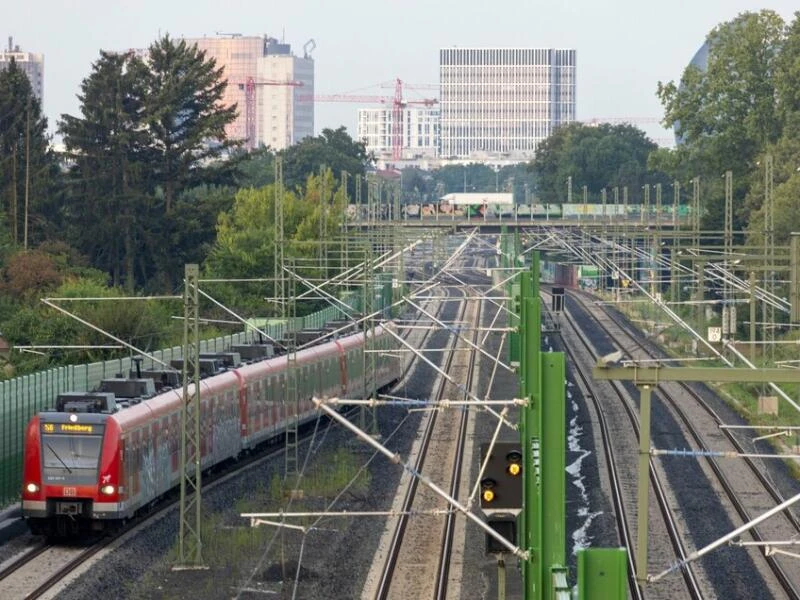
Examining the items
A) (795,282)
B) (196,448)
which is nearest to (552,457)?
(196,448)

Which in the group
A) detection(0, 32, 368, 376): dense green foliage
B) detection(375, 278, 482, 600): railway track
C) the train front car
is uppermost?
detection(0, 32, 368, 376): dense green foliage

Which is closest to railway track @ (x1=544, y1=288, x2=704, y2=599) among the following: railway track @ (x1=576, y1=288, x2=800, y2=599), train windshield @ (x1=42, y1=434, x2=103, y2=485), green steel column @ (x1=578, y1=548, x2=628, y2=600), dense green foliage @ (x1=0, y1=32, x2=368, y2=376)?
railway track @ (x1=576, y1=288, x2=800, y2=599)

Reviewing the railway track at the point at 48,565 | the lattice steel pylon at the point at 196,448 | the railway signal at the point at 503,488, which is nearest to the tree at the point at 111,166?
the railway track at the point at 48,565

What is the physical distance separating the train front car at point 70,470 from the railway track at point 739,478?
337 inches

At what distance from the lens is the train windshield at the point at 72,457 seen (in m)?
27.0

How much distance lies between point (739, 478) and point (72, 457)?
1559 centimetres

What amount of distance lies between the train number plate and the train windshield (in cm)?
36

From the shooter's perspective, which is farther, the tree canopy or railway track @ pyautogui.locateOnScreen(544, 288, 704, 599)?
the tree canopy

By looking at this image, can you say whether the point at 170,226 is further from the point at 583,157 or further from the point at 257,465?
the point at 583,157

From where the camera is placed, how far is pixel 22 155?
281 ft

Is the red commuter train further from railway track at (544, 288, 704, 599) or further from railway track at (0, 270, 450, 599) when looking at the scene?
railway track at (544, 288, 704, 599)

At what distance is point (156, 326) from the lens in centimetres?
5303

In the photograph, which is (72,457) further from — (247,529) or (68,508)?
(247,529)

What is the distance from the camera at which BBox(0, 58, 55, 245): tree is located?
82.8 meters
